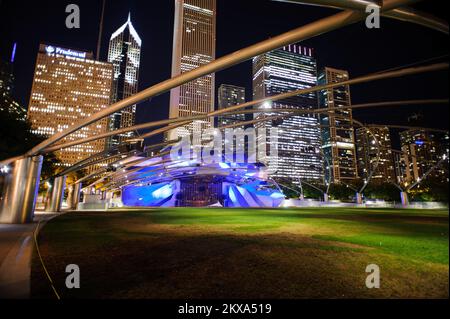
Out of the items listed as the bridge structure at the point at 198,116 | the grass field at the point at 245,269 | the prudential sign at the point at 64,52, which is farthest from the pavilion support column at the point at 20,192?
the prudential sign at the point at 64,52

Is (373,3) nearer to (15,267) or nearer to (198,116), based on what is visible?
(15,267)

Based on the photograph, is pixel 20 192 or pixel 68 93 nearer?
pixel 20 192

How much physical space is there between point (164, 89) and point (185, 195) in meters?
70.1

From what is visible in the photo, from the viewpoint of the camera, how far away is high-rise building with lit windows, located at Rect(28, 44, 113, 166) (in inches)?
5079

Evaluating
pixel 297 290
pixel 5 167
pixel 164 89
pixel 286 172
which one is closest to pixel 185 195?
pixel 5 167

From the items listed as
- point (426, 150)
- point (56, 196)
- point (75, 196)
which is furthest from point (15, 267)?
point (426, 150)

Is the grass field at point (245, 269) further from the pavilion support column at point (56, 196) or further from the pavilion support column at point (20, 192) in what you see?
the pavilion support column at point (56, 196)

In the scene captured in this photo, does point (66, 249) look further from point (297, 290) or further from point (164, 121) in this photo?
point (164, 121)

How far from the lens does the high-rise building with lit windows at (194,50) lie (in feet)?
509

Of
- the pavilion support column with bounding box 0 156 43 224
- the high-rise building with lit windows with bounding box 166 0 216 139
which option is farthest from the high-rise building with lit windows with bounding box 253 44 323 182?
the pavilion support column with bounding box 0 156 43 224

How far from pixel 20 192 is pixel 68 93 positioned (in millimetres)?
148079

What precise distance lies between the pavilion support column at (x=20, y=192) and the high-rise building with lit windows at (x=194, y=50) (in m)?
133

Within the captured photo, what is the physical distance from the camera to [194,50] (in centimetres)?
17412
